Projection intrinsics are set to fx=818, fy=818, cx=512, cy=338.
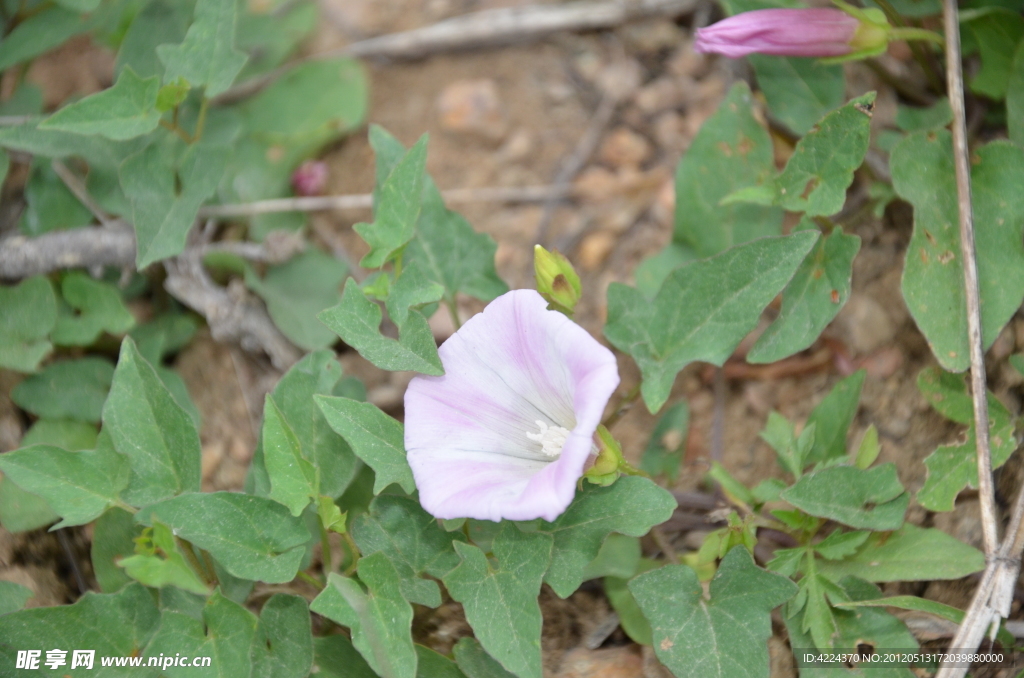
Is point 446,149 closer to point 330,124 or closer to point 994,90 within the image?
point 330,124

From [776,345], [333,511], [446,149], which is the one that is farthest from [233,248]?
[776,345]

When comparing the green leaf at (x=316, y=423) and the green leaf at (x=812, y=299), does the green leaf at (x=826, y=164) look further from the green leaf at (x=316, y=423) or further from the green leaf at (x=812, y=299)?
the green leaf at (x=316, y=423)

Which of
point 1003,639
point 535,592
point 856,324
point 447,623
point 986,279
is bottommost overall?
point 447,623

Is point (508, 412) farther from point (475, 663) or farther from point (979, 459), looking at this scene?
point (979, 459)

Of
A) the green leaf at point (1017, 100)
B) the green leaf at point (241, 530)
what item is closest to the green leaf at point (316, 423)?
the green leaf at point (241, 530)

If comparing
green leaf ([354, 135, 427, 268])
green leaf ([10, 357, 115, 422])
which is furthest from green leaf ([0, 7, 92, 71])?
green leaf ([354, 135, 427, 268])
